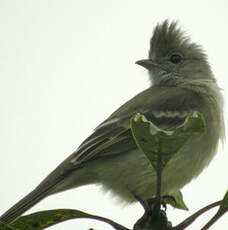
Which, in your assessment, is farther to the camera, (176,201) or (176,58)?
(176,58)

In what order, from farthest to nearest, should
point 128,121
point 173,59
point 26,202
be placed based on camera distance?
point 173,59 → point 128,121 → point 26,202

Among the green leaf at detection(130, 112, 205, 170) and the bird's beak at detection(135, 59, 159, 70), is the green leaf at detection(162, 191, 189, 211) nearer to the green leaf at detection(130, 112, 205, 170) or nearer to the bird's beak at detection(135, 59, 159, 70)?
the green leaf at detection(130, 112, 205, 170)

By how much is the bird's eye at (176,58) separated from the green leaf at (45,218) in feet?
15.5

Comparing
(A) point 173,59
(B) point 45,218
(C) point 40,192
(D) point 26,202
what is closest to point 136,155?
(C) point 40,192

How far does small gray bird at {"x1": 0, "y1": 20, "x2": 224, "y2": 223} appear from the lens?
4.61 meters

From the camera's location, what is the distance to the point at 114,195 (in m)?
4.82

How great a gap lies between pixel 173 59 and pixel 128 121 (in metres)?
2.26

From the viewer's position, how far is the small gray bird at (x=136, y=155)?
4.61 metres

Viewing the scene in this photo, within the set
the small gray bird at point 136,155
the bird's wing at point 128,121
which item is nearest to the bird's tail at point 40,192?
the small gray bird at point 136,155

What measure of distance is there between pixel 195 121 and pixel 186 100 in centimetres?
330

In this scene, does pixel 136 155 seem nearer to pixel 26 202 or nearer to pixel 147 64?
pixel 26 202

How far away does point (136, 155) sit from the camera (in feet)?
15.8

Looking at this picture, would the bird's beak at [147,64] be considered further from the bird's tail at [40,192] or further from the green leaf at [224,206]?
the green leaf at [224,206]

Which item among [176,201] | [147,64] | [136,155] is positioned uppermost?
[147,64]
